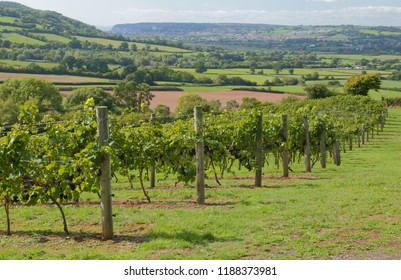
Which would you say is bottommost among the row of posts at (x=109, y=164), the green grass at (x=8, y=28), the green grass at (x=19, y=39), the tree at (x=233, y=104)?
the tree at (x=233, y=104)

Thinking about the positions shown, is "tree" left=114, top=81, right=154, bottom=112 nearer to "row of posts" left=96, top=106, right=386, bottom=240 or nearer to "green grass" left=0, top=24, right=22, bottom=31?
"row of posts" left=96, top=106, right=386, bottom=240

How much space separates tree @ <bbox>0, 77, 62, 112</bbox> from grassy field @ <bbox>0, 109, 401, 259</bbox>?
191 ft

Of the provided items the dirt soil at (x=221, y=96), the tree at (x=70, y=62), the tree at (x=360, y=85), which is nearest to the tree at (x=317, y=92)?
the tree at (x=360, y=85)

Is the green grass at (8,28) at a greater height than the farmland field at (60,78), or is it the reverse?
the green grass at (8,28)

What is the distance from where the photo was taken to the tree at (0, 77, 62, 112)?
69938 mm

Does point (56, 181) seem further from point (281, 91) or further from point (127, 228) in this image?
point (281, 91)

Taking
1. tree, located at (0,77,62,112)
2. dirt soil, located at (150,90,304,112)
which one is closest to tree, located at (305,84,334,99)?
dirt soil, located at (150,90,304,112)

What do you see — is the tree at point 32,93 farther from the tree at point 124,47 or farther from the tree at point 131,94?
the tree at point 124,47

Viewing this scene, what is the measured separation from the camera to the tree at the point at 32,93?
6994cm

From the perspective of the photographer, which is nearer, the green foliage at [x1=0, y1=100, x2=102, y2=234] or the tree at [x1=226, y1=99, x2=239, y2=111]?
the green foliage at [x1=0, y1=100, x2=102, y2=234]

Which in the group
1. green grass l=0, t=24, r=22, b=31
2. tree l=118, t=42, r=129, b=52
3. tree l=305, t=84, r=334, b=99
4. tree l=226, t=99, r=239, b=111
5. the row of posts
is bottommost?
tree l=226, t=99, r=239, b=111

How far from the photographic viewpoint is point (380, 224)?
34.1ft

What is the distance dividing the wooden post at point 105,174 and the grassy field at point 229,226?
0.33 meters
